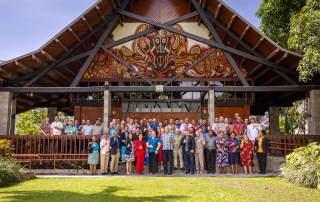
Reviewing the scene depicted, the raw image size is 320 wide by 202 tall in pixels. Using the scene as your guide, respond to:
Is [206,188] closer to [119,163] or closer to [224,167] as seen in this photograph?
[224,167]

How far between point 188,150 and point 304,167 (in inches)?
159

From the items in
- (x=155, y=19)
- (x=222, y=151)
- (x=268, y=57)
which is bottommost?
(x=222, y=151)

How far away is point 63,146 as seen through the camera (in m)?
13.3

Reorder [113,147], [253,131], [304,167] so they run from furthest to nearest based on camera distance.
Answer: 1. [253,131]
2. [113,147]
3. [304,167]

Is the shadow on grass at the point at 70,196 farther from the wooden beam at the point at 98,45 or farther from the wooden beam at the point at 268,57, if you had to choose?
the wooden beam at the point at 268,57

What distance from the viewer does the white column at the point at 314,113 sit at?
14.1 metres

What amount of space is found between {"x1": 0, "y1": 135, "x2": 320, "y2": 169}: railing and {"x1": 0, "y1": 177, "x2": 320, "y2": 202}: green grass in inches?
141

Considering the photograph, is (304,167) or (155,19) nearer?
(304,167)

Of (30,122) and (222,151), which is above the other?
(30,122)

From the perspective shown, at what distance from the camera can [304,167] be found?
362 inches

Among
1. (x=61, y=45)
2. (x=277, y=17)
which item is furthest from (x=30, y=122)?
(x=277, y=17)

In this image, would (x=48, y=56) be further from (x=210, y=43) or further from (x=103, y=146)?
(x=210, y=43)

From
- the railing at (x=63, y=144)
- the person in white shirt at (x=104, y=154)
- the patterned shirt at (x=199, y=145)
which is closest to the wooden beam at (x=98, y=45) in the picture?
the railing at (x=63, y=144)

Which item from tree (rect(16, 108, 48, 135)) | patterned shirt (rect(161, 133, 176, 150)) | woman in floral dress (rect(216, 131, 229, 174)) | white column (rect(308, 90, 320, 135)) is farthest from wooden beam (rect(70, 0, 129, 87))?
tree (rect(16, 108, 48, 135))
